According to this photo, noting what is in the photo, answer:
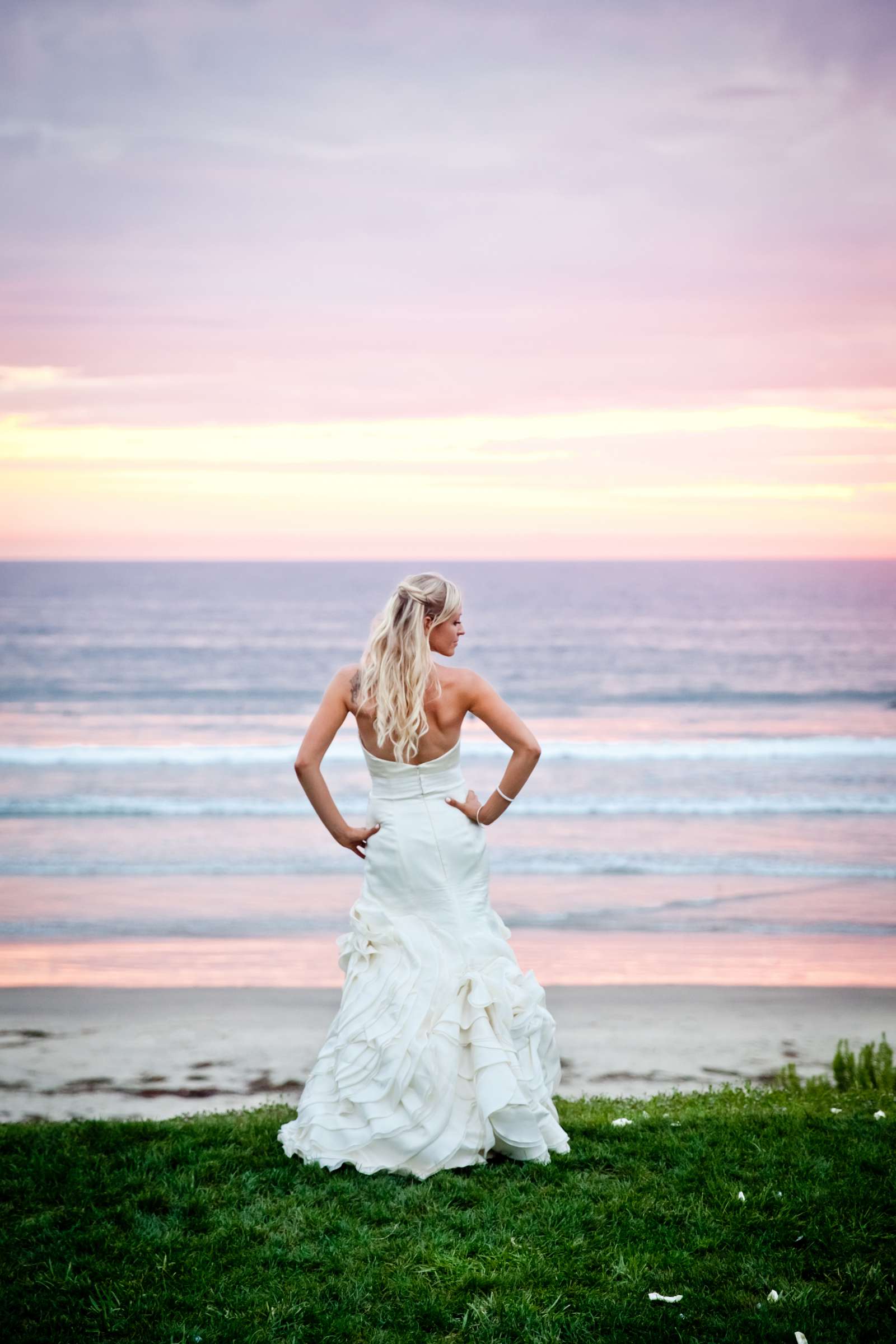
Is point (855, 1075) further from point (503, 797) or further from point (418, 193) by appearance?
point (418, 193)

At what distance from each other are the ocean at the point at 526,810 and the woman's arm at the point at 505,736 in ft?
13.9

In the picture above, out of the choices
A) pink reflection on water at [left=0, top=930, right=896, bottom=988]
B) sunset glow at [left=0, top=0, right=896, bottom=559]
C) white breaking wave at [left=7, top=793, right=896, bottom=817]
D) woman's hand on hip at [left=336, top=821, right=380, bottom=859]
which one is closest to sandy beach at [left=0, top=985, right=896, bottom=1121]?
pink reflection on water at [left=0, top=930, right=896, bottom=988]

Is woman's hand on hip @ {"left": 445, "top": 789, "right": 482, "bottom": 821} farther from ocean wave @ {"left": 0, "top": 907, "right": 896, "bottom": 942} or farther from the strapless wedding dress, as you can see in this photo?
ocean wave @ {"left": 0, "top": 907, "right": 896, "bottom": 942}

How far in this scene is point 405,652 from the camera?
439 cm

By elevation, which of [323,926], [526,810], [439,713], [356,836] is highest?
[439,713]

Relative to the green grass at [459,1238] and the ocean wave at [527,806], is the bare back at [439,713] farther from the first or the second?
the ocean wave at [527,806]

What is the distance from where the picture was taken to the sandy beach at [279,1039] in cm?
609

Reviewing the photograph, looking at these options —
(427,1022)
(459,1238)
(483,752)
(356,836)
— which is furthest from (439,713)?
(483,752)

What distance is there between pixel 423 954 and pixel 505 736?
3.47 feet

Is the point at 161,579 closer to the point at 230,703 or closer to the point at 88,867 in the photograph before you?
the point at 230,703

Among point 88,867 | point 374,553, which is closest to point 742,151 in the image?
point 88,867

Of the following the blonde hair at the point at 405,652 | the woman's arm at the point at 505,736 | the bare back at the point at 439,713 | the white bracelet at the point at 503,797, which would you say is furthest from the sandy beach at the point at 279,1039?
the blonde hair at the point at 405,652

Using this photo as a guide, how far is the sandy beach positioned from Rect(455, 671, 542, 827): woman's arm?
7.59 ft

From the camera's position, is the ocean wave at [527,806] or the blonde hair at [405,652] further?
the ocean wave at [527,806]
